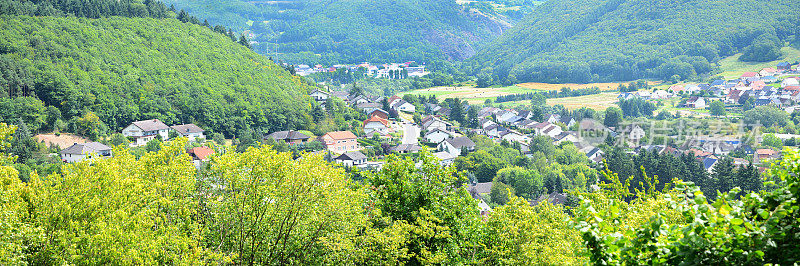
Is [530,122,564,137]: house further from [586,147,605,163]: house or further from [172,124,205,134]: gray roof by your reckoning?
[172,124,205,134]: gray roof

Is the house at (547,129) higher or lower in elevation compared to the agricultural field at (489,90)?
lower

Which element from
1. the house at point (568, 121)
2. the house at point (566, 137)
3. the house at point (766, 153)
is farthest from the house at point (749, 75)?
the house at point (766, 153)

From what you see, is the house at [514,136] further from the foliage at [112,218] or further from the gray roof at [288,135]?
the foliage at [112,218]

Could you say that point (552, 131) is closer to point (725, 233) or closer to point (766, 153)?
point (766, 153)

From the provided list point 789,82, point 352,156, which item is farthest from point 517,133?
point 789,82

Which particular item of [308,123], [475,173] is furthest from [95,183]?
[308,123]
